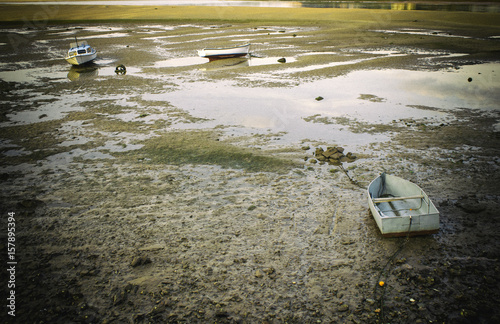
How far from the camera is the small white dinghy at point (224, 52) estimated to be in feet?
85.1

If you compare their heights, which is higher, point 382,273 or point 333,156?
point 333,156

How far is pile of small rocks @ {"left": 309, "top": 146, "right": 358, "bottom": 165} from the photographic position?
9637 millimetres

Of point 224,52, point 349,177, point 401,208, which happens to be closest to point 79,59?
point 224,52

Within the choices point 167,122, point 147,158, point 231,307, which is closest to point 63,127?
point 167,122

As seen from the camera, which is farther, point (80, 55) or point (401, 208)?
point (80, 55)

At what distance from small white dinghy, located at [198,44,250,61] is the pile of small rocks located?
18.7 m

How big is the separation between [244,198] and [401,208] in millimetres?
3806

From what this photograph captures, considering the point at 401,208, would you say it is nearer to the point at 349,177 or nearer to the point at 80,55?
the point at 349,177

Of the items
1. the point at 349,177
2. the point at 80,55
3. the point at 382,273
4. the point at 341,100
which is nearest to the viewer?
the point at 382,273

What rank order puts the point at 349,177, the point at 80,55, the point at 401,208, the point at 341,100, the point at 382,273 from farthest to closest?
the point at 80,55 → the point at 341,100 → the point at 349,177 → the point at 401,208 → the point at 382,273

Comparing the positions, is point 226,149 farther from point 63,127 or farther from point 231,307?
point 63,127

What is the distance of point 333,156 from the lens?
968 cm

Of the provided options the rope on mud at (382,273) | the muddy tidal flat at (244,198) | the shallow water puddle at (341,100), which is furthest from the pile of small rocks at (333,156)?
the rope on mud at (382,273)

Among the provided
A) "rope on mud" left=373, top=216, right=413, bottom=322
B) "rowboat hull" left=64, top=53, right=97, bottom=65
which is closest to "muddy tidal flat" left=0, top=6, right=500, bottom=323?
"rope on mud" left=373, top=216, right=413, bottom=322
